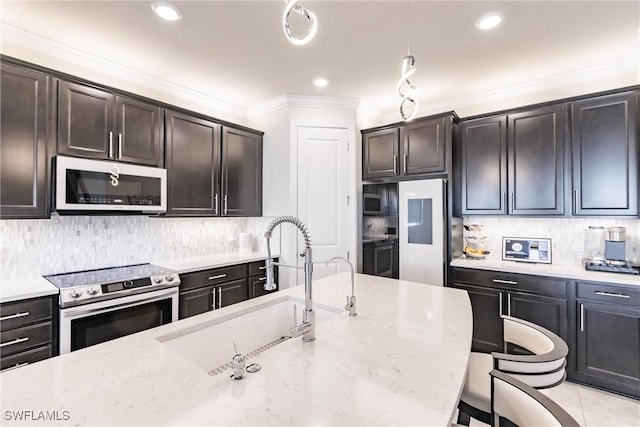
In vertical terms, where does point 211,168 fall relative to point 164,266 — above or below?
above

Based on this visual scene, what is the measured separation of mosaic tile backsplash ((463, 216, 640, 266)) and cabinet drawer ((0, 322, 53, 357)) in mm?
3891

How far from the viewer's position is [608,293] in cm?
229

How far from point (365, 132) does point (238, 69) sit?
1627mm

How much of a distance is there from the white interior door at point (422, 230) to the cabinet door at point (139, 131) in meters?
2.54

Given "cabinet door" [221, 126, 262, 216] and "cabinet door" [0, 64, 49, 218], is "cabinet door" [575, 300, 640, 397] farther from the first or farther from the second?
"cabinet door" [0, 64, 49, 218]

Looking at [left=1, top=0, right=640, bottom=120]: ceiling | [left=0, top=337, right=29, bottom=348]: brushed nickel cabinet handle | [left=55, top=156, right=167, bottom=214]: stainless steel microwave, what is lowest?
[left=0, top=337, right=29, bottom=348]: brushed nickel cabinet handle

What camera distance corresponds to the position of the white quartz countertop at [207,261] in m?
2.70

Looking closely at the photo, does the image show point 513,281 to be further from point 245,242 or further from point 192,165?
point 192,165

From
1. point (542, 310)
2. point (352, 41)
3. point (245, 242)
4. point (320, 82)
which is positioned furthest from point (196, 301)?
point (542, 310)

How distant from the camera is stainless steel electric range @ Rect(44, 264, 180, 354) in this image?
6.23 feet

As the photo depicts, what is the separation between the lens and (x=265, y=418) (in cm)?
72

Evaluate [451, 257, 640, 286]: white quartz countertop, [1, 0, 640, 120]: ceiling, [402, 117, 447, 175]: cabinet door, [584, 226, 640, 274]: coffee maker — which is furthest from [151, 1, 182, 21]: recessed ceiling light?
[584, 226, 640, 274]: coffee maker

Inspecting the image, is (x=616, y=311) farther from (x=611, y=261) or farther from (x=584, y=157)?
(x=584, y=157)

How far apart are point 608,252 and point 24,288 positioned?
4.54 m
